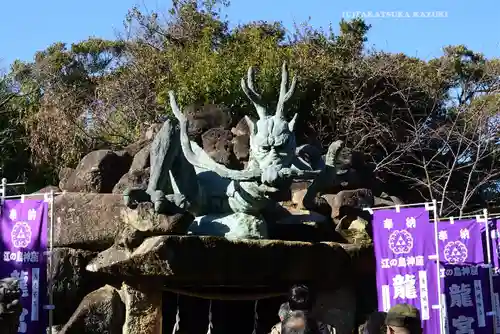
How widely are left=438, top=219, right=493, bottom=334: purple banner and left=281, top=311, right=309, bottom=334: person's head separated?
5.72 metres

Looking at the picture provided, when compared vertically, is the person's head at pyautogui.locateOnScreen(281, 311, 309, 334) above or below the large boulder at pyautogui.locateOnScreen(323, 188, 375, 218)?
below

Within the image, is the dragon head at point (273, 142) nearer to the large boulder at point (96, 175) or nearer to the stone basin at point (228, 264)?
the stone basin at point (228, 264)

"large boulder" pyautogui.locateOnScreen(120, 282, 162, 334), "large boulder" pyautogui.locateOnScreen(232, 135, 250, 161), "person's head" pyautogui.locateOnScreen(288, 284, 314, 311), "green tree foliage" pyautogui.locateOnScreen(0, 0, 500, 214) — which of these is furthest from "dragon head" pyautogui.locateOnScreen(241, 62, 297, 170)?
"green tree foliage" pyautogui.locateOnScreen(0, 0, 500, 214)

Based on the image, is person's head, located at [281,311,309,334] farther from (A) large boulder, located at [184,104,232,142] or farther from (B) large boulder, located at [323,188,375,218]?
(A) large boulder, located at [184,104,232,142]

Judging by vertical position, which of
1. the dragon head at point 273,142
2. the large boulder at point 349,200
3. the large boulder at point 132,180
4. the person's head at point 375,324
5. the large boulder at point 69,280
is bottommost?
the person's head at point 375,324

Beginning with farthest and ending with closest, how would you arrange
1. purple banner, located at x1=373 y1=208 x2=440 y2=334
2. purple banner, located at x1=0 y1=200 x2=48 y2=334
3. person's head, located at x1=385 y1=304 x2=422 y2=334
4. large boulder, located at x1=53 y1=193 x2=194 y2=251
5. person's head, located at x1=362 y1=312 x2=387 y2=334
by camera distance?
large boulder, located at x1=53 y1=193 x2=194 y2=251 → purple banner, located at x1=373 y1=208 x2=440 y2=334 → purple banner, located at x1=0 y1=200 x2=48 y2=334 → person's head, located at x1=362 y1=312 x2=387 y2=334 → person's head, located at x1=385 y1=304 x2=422 y2=334

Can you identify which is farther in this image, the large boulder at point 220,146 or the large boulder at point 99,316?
the large boulder at point 220,146

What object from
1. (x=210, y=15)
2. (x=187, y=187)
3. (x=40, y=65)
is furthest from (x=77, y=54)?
(x=187, y=187)

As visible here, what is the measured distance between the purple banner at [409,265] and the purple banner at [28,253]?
4143 millimetres

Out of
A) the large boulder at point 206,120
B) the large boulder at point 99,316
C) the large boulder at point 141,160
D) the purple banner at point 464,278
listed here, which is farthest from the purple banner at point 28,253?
the purple banner at point 464,278

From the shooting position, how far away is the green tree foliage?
57.8 feet

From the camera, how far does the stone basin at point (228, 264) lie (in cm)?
830

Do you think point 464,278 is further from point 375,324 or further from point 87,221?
point 375,324

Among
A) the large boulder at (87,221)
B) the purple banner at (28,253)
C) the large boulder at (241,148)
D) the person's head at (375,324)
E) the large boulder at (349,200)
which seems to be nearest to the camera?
the person's head at (375,324)
